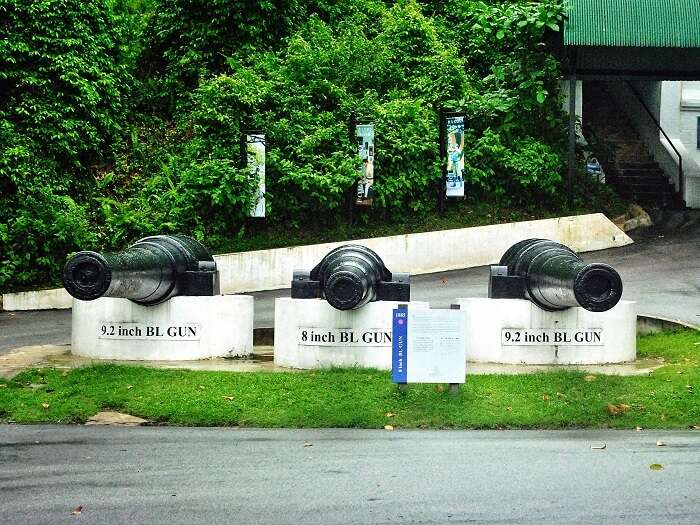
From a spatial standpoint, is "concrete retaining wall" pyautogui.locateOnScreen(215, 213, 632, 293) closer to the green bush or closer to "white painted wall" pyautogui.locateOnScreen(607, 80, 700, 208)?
the green bush

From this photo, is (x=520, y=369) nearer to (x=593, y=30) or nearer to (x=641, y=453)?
(x=641, y=453)

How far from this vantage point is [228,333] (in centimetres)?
1669

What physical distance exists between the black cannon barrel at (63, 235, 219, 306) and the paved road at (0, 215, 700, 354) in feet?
8.05

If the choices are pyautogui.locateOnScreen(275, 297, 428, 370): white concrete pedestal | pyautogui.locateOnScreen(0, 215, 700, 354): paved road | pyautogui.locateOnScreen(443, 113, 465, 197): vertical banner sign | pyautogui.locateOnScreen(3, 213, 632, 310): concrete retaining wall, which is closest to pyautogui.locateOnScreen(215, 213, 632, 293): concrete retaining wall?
pyautogui.locateOnScreen(3, 213, 632, 310): concrete retaining wall

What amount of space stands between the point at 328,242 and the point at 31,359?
9774mm

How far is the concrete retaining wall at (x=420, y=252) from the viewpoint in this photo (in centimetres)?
2339

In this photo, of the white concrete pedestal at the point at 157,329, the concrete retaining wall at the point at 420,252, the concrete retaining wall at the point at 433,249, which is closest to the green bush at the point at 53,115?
the concrete retaining wall at the point at 420,252

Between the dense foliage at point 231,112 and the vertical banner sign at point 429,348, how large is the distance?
11.6 m

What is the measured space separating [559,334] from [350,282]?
9.97 ft

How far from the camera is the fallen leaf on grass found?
41.6 ft

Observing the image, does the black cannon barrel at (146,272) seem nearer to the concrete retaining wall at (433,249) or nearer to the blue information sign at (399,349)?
the blue information sign at (399,349)

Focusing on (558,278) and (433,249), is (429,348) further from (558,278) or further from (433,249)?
(433,249)

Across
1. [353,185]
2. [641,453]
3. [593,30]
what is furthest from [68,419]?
[593,30]

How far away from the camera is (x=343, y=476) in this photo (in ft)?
31.2
